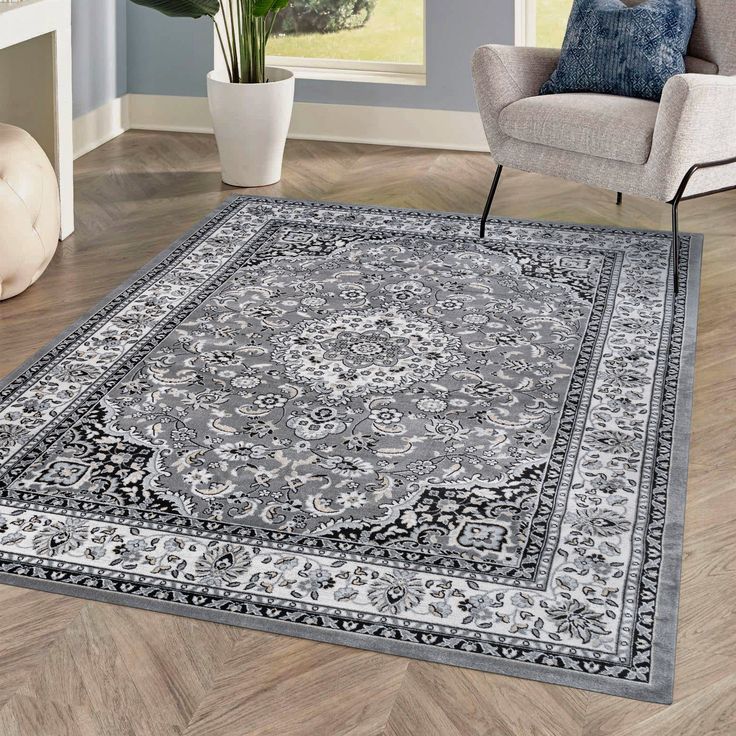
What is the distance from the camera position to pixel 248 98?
427 centimetres

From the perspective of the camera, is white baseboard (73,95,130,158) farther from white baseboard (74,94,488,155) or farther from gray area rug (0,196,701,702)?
gray area rug (0,196,701,702)

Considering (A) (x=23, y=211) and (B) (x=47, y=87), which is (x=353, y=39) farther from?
(A) (x=23, y=211)

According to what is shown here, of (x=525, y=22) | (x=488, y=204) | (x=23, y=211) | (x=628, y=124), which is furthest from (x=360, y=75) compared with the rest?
(x=23, y=211)

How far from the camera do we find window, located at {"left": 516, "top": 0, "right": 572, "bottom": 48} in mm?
4990

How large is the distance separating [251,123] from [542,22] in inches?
62.9

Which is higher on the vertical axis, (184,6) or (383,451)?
(184,6)

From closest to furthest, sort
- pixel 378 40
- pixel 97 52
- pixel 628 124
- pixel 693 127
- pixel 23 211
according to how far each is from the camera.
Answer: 1. pixel 23 211
2. pixel 693 127
3. pixel 628 124
4. pixel 97 52
5. pixel 378 40

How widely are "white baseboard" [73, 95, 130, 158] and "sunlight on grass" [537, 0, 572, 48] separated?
2.03m

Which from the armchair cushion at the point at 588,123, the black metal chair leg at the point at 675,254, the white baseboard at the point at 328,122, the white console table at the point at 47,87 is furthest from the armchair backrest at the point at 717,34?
the white console table at the point at 47,87

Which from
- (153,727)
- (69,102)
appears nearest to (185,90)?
(69,102)

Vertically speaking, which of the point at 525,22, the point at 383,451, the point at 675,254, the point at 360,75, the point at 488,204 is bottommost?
the point at 383,451

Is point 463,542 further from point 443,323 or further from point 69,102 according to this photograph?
point 69,102

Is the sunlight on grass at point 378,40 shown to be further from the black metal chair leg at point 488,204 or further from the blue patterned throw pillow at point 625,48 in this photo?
the black metal chair leg at point 488,204

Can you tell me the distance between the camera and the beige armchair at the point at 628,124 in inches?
132
